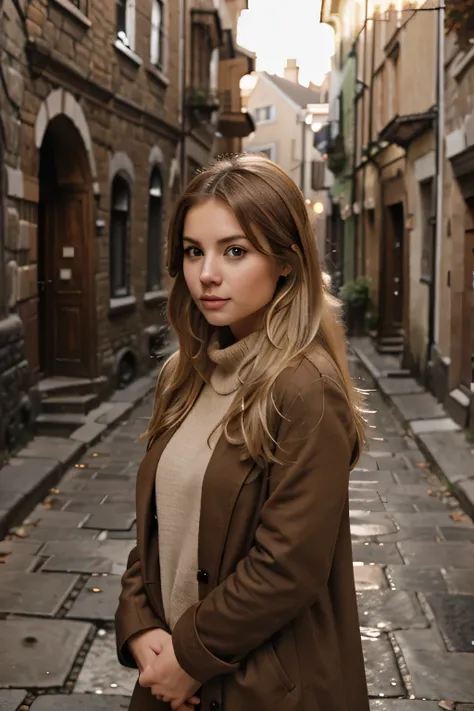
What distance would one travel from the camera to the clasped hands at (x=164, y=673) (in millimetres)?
1701

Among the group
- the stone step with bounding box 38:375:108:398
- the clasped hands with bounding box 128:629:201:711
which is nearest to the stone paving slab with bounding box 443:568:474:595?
the clasped hands with bounding box 128:629:201:711

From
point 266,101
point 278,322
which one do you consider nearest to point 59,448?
point 278,322

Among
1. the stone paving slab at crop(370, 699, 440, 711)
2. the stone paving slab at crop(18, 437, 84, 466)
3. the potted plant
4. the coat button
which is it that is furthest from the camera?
the potted plant

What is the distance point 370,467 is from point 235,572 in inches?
240

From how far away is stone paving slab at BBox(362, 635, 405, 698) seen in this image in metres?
3.56

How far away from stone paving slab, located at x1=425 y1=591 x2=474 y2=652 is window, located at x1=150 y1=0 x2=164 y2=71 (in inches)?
421

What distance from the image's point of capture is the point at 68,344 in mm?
10336

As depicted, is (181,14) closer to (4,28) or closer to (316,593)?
(4,28)

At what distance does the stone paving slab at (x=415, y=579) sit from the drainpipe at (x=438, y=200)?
612 cm

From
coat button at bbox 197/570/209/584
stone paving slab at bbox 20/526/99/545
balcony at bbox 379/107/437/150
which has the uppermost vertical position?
balcony at bbox 379/107/437/150

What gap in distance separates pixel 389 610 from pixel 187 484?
117 inches

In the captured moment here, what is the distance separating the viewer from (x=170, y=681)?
171 cm

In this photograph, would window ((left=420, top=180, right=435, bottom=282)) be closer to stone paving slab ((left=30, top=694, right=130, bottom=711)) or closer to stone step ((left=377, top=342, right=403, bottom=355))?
stone step ((left=377, top=342, right=403, bottom=355))

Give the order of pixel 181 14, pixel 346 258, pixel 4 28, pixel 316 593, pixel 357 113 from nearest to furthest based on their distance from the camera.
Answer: pixel 316 593
pixel 4 28
pixel 181 14
pixel 357 113
pixel 346 258
